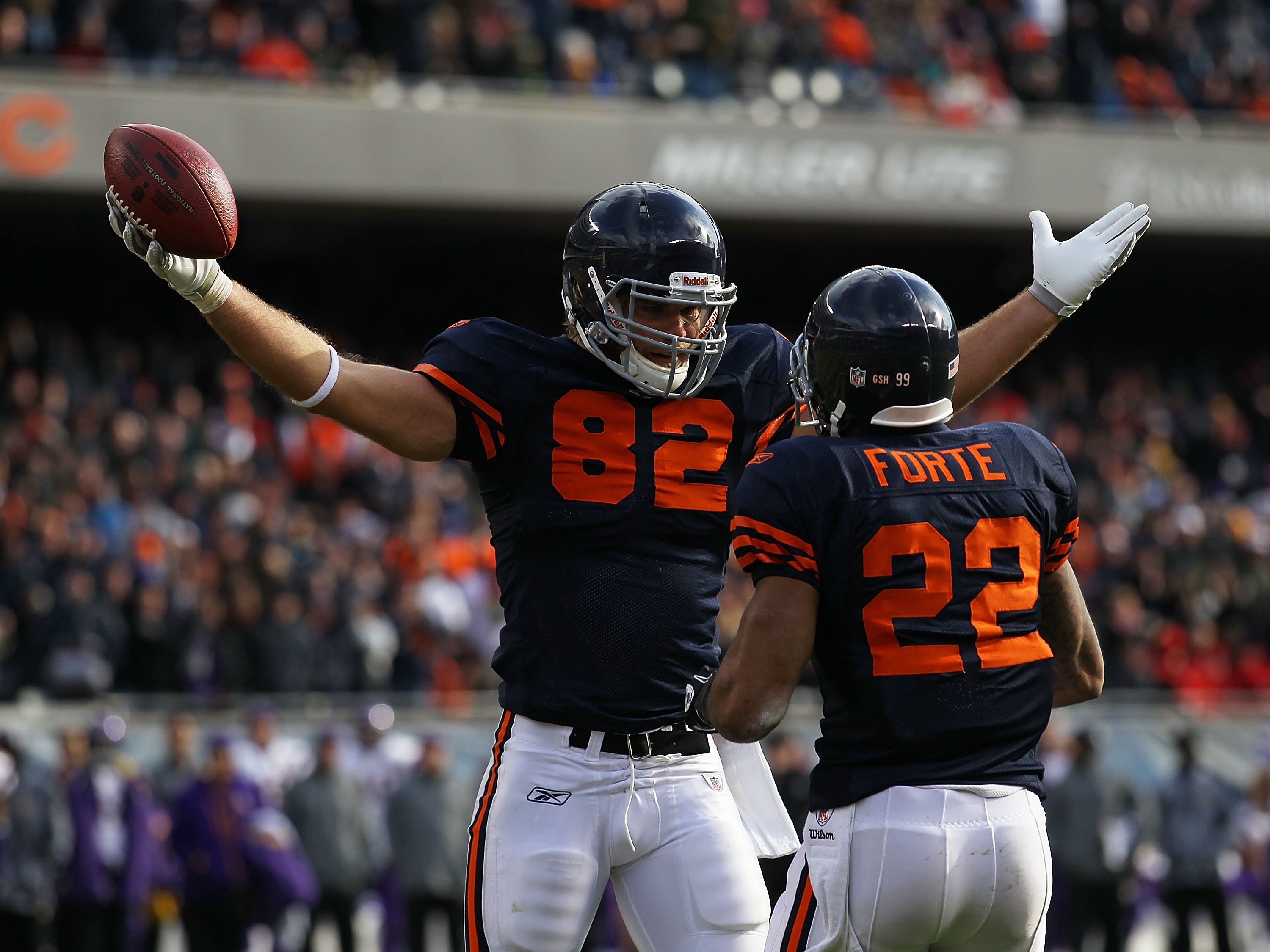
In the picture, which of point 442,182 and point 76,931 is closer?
point 76,931

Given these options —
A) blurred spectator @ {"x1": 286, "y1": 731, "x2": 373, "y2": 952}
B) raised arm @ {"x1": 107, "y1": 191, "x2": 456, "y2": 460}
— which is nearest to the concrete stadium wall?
blurred spectator @ {"x1": 286, "y1": 731, "x2": 373, "y2": 952}

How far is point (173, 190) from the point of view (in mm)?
3324

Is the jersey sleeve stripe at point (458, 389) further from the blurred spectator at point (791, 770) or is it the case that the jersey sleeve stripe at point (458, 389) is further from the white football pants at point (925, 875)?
the blurred spectator at point (791, 770)

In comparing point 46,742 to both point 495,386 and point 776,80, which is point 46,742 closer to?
point 495,386

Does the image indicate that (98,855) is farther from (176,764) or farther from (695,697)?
(695,697)

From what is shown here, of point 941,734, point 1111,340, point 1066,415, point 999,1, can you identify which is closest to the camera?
point 941,734

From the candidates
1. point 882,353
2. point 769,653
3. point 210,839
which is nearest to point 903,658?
point 769,653

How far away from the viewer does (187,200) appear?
10.9 ft

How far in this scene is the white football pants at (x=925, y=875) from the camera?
9.77ft

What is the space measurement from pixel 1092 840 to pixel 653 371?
726 cm

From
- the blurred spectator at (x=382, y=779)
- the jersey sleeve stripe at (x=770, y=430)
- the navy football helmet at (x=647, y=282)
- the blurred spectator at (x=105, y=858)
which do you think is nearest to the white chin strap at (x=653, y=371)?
the navy football helmet at (x=647, y=282)

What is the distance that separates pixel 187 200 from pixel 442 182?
12074mm

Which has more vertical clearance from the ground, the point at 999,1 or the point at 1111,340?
the point at 999,1

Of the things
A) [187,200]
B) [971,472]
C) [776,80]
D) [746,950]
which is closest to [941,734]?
[971,472]
